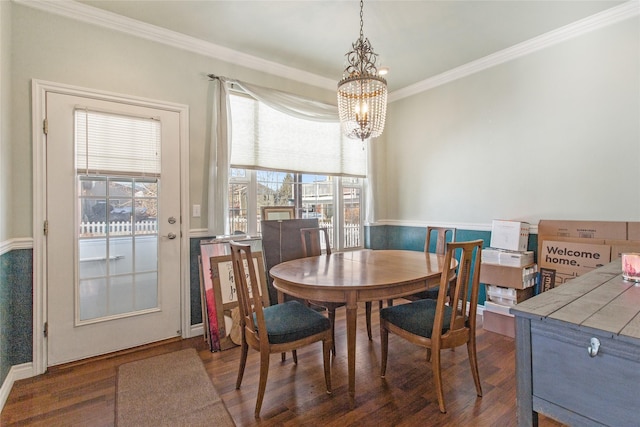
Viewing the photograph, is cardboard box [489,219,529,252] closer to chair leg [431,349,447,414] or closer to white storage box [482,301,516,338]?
white storage box [482,301,516,338]

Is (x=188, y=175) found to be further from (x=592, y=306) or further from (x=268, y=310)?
(x=592, y=306)

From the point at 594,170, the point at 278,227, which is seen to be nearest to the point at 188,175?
the point at 278,227

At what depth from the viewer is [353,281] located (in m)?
1.88

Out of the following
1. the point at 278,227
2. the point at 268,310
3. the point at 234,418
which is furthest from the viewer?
the point at 278,227

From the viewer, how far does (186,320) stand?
291cm

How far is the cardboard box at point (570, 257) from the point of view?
2.52 meters

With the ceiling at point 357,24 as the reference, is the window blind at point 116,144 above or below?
below

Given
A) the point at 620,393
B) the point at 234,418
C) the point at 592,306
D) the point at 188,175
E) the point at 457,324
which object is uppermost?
the point at 188,175

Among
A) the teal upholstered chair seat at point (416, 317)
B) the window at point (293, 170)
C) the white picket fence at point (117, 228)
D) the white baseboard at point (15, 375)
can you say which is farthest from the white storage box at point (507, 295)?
the white baseboard at point (15, 375)

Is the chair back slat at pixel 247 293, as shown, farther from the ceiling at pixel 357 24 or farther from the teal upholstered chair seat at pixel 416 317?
the ceiling at pixel 357 24

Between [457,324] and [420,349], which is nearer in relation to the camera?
[457,324]

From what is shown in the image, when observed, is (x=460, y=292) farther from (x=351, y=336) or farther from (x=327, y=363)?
(x=327, y=363)

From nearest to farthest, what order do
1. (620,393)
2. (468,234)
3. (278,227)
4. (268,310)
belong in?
(620,393)
(268,310)
(278,227)
(468,234)

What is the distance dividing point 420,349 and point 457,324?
84 cm
